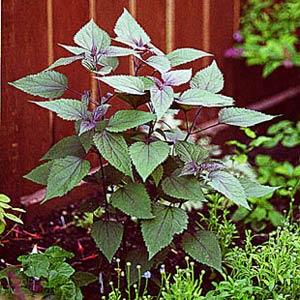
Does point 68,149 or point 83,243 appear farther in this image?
point 83,243

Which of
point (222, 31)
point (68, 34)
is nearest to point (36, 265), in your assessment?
point (68, 34)

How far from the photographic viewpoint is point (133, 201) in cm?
279

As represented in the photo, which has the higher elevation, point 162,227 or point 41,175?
point 41,175

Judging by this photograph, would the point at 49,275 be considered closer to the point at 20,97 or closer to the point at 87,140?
the point at 87,140

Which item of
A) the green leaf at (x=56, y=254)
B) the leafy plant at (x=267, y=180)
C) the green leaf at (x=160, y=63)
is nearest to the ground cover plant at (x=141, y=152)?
the green leaf at (x=160, y=63)

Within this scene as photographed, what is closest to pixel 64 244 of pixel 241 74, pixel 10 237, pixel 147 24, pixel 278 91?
pixel 10 237

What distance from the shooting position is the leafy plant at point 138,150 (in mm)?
2740

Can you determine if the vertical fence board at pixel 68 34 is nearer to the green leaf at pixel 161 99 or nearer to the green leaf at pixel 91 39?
the green leaf at pixel 91 39

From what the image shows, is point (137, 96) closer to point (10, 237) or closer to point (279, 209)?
point (10, 237)

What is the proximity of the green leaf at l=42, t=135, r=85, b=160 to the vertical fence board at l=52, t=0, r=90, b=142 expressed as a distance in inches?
29.1

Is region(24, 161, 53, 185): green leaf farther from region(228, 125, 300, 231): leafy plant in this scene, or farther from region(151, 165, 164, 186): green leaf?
region(228, 125, 300, 231): leafy plant

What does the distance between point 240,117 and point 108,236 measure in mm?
533

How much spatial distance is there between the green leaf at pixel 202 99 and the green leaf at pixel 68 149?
1.04 ft

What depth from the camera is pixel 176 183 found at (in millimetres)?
2838
